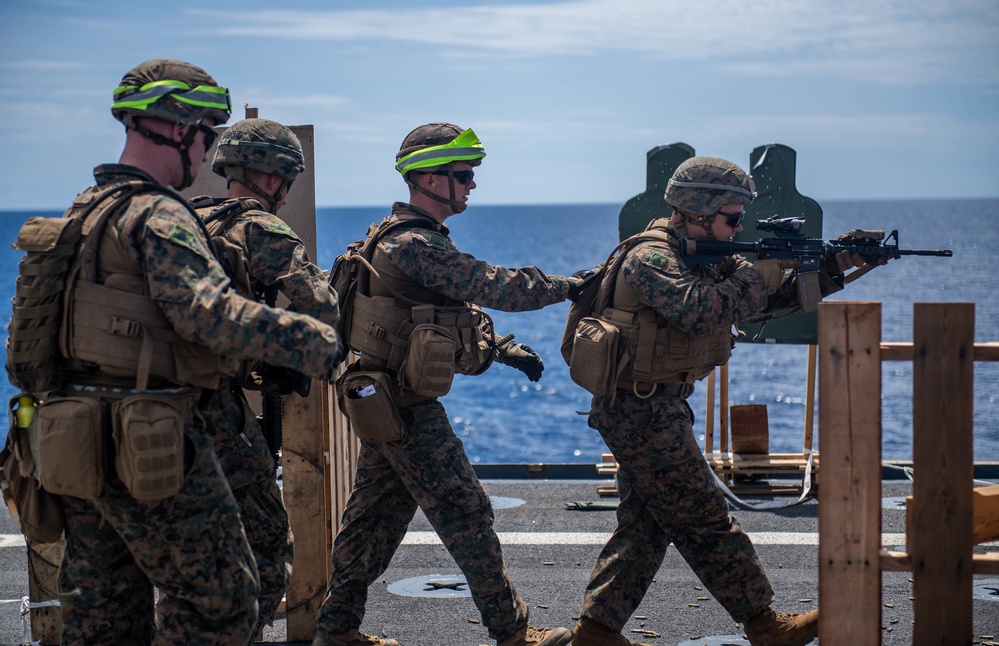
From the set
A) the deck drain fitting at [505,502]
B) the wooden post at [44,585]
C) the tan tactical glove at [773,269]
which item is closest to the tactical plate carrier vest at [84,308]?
the wooden post at [44,585]

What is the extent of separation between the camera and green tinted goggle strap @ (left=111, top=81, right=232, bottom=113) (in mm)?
3965

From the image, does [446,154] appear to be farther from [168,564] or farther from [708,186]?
[168,564]

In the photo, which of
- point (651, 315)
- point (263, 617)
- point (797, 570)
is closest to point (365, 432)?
point (263, 617)

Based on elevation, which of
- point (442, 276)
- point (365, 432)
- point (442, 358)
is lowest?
point (365, 432)

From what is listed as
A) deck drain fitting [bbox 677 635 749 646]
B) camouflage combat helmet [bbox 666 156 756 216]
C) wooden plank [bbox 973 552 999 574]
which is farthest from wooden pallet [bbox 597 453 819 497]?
wooden plank [bbox 973 552 999 574]

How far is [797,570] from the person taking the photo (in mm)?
7098

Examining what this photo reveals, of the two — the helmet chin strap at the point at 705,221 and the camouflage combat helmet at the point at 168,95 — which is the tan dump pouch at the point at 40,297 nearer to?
the camouflage combat helmet at the point at 168,95

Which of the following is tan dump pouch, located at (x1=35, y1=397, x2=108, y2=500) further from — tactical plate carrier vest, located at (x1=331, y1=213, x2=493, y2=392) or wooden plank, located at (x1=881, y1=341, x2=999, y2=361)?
wooden plank, located at (x1=881, y1=341, x2=999, y2=361)

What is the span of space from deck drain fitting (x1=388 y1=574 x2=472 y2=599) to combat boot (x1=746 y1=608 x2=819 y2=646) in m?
1.74

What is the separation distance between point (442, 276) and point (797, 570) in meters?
3.13

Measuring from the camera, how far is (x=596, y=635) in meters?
5.52

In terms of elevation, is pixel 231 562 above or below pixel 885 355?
below

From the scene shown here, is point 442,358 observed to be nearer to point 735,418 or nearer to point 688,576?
point 688,576

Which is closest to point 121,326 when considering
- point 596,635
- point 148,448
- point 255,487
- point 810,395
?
point 148,448
